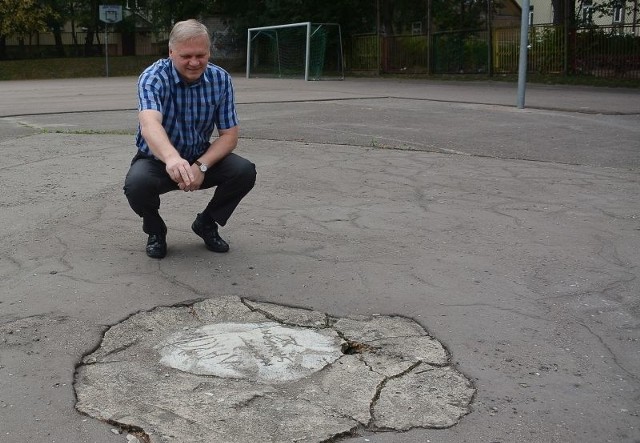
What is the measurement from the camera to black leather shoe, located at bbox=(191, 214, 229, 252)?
17.0 feet

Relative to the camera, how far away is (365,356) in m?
3.63

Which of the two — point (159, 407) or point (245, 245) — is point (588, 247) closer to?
point (245, 245)

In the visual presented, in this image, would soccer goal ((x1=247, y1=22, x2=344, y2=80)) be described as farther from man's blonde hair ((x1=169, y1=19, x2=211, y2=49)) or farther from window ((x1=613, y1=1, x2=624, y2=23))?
man's blonde hair ((x1=169, y1=19, x2=211, y2=49))

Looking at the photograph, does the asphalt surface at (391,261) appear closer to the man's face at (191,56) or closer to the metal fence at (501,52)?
the man's face at (191,56)

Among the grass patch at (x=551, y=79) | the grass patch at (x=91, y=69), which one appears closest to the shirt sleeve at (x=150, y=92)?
the grass patch at (x=551, y=79)

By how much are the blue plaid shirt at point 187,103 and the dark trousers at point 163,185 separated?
0.40 feet

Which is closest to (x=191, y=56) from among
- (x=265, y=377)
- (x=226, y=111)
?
(x=226, y=111)

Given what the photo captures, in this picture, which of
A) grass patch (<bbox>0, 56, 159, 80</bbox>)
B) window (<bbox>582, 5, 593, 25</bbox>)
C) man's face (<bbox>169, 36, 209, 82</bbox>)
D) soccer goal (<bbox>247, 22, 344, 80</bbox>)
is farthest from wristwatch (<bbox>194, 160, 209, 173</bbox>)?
grass patch (<bbox>0, 56, 159, 80</bbox>)

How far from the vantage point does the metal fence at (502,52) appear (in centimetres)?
2403

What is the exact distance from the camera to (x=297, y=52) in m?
30.4

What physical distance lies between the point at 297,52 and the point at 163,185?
26187 mm

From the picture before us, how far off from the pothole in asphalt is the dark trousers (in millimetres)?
892

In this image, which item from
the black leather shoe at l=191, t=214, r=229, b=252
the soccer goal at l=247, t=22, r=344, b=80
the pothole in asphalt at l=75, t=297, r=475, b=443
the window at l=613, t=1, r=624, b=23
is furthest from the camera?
the soccer goal at l=247, t=22, r=344, b=80

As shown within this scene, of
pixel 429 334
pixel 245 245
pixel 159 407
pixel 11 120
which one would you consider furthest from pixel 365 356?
pixel 11 120
